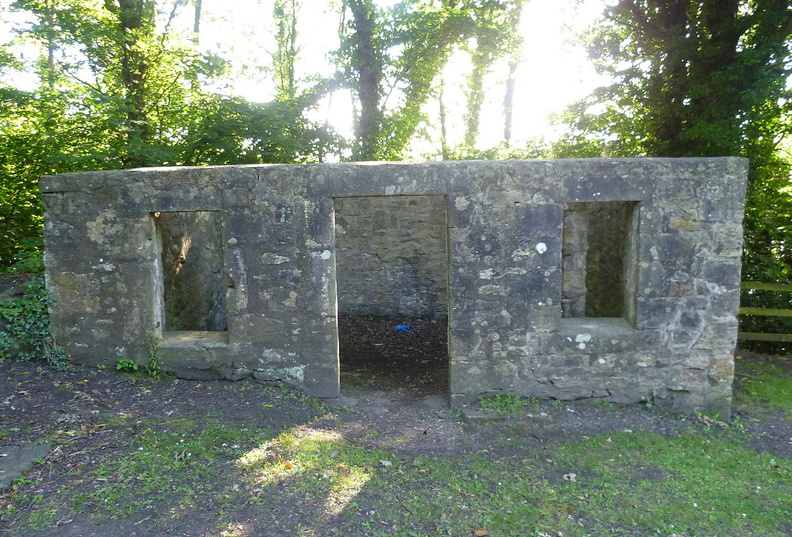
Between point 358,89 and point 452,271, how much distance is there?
7.99m

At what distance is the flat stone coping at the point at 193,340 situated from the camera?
5004mm

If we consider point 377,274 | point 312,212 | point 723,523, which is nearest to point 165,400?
point 312,212

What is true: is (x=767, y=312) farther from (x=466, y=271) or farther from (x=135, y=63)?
(x=135, y=63)

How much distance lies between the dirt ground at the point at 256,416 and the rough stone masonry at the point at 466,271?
0.68 ft

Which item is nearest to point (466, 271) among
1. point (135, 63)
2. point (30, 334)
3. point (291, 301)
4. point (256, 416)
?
point (291, 301)

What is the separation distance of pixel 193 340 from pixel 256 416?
125 centimetres

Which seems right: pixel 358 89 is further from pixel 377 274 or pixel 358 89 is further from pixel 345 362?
pixel 345 362

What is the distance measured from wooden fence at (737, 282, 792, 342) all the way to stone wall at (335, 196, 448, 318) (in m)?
4.74

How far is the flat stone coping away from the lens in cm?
500

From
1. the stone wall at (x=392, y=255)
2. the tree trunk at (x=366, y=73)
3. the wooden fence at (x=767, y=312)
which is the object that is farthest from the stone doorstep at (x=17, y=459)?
the wooden fence at (x=767, y=312)

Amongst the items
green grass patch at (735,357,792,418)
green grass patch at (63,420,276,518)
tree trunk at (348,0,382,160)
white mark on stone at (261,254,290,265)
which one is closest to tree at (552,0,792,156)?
green grass patch at (735,357,792,418)

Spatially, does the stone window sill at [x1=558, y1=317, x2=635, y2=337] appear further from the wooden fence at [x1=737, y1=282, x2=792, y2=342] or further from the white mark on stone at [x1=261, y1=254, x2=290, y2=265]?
the wooden fence at [x1=737, y1=282, x2=792, y2=342]

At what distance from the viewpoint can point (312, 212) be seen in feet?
15.4

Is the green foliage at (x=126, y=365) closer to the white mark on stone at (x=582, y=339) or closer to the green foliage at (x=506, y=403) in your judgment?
the green foliage at (x=506, y=403)
